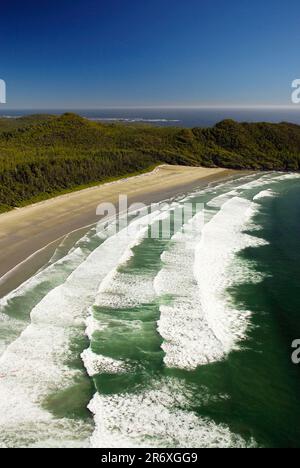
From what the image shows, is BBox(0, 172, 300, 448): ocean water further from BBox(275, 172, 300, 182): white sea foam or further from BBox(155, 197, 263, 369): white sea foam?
BBox(275, 172, 300, 182): white sea foam

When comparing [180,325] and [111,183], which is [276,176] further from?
[180,325]

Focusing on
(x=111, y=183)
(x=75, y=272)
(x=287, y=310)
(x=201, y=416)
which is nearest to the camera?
(x=201, y=416)

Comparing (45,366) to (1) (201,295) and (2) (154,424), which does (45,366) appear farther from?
(1) (201,295)

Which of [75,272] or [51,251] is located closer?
[75,272]
